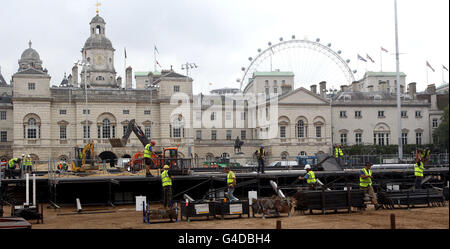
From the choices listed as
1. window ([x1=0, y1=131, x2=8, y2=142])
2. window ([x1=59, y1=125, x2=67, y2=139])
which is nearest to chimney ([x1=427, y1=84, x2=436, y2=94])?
window ([x1=59, y1=125, x2=67, y2=139])

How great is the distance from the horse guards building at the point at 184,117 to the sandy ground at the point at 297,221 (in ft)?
140

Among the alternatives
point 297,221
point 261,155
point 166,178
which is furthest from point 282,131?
point 297,221

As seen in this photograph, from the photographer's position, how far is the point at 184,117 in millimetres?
72000

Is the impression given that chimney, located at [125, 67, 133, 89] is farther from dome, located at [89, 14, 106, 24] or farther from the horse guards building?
dome, located at [89, 14, 106, 24]

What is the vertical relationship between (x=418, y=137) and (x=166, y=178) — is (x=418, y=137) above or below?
above

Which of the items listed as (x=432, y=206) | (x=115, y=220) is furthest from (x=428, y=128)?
(x=115, y=220)

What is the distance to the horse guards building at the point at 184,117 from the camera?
6706cm

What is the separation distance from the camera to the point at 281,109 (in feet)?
239

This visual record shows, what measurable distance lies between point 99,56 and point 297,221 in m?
68.0

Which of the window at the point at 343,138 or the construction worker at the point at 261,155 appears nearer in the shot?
the construction worker at the point at 261,155

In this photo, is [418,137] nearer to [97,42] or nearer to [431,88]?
[431,88]

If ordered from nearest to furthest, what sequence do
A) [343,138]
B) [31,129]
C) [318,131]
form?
1. [31,129]
2. [318,131]
3. [343,138]

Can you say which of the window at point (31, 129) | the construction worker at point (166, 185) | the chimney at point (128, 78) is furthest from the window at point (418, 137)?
the construction worker at point (166, 185)

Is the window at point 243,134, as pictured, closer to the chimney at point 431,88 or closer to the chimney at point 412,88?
the chimney at point 412,88
